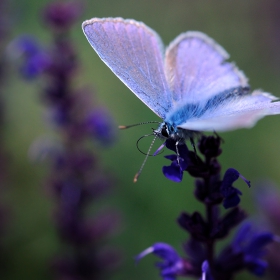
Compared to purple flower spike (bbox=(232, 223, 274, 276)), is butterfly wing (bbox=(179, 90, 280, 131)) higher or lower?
higher

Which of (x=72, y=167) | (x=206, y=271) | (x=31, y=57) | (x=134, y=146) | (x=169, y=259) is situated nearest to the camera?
(x=206, y=271)

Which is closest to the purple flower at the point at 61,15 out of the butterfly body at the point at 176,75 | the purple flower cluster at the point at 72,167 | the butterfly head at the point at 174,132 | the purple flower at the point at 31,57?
the purple flower cluster at the point at 72,167

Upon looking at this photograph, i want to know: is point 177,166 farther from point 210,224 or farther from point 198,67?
point 198,67

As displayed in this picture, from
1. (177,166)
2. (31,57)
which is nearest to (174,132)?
(177,166)

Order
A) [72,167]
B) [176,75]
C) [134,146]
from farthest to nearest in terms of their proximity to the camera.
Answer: [134,146], [72,167], [176,75]

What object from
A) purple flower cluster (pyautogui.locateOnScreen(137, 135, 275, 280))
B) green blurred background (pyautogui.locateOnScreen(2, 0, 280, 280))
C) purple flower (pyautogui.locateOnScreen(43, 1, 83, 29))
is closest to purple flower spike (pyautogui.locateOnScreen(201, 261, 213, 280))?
purple flower cluster (pyautogui.locateOnScreen(137, 135, 275, 280))

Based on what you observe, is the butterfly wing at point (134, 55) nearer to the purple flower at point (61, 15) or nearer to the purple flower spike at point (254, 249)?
the purple flower spike at point (254, 249)

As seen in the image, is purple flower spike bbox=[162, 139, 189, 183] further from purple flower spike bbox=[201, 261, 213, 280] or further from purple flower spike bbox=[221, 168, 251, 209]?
purple flower spike bbox=[201, 261, 213, 280]
